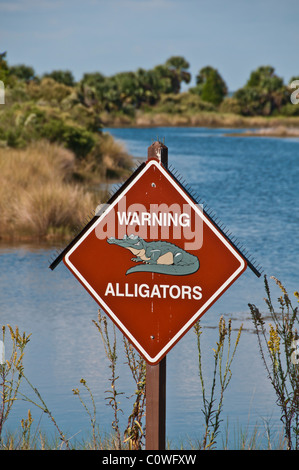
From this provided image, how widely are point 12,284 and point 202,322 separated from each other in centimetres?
358

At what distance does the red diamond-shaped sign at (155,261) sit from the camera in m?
3.85

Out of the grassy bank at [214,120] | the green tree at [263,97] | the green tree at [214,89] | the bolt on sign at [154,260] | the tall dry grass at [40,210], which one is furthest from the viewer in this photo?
the green tree at [214,89]

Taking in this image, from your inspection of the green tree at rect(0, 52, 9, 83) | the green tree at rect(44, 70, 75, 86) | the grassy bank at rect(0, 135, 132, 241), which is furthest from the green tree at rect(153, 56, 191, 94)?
the grassy bank at rect(0, 135, 132, 241)

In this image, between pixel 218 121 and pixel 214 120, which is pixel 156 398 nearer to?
pixel 214 120

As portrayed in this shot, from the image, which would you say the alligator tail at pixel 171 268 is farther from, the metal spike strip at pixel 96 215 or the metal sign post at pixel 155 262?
the metal spike strip at pixel 96 215

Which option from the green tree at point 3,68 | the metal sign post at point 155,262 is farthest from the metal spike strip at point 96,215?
the green tree at point 3,68

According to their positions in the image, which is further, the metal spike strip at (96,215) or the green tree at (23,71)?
the green tree at (23,71)

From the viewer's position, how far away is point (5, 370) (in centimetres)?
477

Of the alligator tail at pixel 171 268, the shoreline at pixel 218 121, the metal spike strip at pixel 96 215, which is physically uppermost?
the shoreline at pixel 218 121

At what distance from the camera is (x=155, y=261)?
3.91 m

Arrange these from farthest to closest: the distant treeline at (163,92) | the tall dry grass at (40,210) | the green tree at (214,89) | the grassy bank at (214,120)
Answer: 1. the green tree at (214,89)
2. the grassy bank at (214,120)
3. the distant treeline at (163,92)
4. the tall dry grass at (40,210)

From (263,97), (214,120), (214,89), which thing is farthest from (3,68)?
(214,89)

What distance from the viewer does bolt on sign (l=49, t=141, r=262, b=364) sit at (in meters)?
3.85
